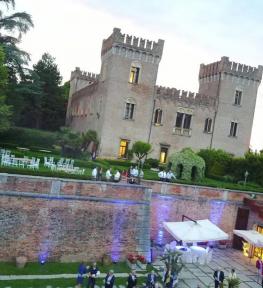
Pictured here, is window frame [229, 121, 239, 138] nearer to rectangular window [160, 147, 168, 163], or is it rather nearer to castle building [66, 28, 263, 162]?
castle building [66, 28, 263, 162]

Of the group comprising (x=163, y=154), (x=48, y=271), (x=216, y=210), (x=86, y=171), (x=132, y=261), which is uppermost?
(x=163, y=154)

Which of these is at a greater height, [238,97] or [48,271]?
[238,97]

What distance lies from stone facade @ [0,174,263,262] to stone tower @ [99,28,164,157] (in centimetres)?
1305

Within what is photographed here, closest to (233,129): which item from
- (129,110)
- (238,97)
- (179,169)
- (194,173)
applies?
(238,97)

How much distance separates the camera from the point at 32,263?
17.3 meters

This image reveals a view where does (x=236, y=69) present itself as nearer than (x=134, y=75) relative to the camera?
No

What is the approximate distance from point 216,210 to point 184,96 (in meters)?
15.9

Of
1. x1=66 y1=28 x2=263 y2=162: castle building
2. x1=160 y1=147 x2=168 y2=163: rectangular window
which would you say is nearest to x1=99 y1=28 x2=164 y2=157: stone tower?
x1=66 y1=28 x2=263 y2=162: castle building

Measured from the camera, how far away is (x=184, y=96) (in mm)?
37875

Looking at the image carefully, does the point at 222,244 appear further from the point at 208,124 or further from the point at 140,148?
the point at 208,124

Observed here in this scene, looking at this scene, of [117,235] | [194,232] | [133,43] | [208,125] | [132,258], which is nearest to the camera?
[132,258]

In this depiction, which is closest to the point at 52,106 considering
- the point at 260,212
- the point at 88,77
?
the point at 88,77

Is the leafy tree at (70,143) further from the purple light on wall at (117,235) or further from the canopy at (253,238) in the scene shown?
the canopy at (253,238)

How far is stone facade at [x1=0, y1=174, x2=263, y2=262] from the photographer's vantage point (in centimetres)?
1703
